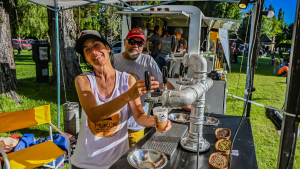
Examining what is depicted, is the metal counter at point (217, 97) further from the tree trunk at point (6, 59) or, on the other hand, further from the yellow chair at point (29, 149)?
the tree trunk at point (6, 59)

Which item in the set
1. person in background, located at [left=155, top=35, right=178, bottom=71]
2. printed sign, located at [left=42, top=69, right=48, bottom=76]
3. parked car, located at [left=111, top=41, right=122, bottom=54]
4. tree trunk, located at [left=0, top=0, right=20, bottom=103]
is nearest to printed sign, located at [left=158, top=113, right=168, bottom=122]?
person in background, located at [left=155, top=35, right=178, bottom=71]

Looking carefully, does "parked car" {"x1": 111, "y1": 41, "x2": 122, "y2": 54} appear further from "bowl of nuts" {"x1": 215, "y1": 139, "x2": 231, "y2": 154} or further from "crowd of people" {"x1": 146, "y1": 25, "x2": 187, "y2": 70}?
"bowl of nuts" {"x1": 215, "y1": 139, "x2": 231, "y2": 154}

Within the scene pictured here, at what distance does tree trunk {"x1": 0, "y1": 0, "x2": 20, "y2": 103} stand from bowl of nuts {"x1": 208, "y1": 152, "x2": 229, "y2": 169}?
657 centimetres

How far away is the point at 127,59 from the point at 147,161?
1.88m

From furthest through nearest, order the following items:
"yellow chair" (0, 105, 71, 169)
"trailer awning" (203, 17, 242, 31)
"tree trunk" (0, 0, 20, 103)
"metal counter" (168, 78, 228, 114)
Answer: "trailer awning" (203, 17, 242, 31) → "tree trunk" (0, 0, 20, 103) → "metal counter" (168, 78, 228, 114) → "yellow chair" (0, 105, 71, 169)

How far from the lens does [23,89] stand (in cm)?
828

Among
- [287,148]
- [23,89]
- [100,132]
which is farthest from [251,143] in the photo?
[23,89]

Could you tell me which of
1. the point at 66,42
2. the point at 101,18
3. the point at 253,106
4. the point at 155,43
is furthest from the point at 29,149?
the point at 101,18

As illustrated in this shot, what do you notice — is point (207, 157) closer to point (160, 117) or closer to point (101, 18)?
point (160, 117)

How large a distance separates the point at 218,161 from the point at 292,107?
0.71 meters

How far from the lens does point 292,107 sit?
2.89ft

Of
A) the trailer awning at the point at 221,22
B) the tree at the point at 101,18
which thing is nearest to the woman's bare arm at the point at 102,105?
the trailer awning at the point at 221,22

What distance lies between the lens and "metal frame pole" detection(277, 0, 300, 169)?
2.77 feet

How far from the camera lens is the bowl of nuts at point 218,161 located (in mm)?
1367
